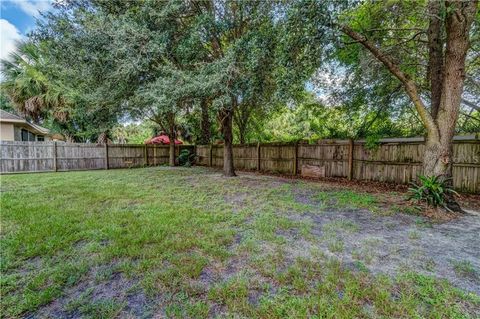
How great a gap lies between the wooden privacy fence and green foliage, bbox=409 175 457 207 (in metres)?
12.4

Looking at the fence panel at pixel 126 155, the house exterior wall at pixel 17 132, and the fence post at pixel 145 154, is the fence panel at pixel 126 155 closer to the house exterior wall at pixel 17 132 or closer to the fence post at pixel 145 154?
the fence post at pixel 145 154

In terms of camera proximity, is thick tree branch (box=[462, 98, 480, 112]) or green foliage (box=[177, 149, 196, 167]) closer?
thick tree branch (box=[462, 98, 480, 112])

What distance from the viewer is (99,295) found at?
193cm

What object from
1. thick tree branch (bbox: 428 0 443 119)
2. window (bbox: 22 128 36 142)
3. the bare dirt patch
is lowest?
the bare dirt patch

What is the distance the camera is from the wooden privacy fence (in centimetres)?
971

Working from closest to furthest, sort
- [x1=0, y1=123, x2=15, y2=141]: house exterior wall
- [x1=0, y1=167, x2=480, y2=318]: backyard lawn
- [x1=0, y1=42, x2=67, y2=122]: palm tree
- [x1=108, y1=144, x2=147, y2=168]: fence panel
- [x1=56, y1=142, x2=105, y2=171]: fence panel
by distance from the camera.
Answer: [x1=0, y1=167, x2=480, y2=318]: backyard lawn
[x1=56, y1=142, x2=105, y2=171]: fence panel
[x1=0, y1=123, x2=15, y2=141]: house exterior wall
[x1=108, y1=144, x2=147, y2=168]: fence panel
[x1=0, y1=42, x2=67, y2=122]: palm tree

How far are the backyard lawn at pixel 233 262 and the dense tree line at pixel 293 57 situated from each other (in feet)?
8.21

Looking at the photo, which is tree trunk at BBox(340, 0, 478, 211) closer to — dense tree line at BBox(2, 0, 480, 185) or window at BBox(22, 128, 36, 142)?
dense tree line at BBox(2, 0, 480, 185)

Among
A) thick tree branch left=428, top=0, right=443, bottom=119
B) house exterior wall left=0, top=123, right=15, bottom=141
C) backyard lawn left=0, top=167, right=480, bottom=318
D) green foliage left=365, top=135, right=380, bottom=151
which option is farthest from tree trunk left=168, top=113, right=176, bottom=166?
thick tree branch left=428, top=0, right=443, bottom=119

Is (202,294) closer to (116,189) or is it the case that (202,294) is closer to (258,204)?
(258,204)

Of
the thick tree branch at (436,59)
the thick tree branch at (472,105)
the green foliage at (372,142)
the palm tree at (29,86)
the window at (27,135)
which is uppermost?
the palm tree at (29,86)

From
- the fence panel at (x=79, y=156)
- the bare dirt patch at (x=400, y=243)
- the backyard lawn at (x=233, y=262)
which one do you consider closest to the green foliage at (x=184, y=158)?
the fence panel at (x=79, y=156)

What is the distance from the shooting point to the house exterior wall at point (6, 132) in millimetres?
11168

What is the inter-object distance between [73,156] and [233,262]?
11872 mm
